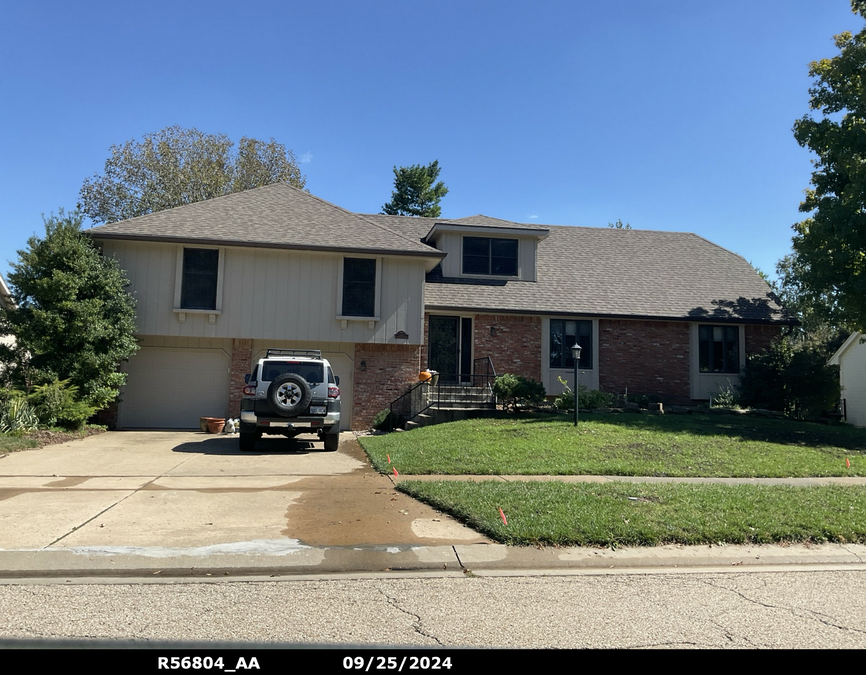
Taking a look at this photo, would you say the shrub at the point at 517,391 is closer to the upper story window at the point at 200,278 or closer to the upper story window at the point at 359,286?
the upper story window at the point at 359,286

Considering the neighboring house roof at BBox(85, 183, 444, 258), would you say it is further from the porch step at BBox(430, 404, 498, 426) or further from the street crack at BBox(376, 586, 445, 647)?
the street crack at BBox(376, 586, 445, 647)

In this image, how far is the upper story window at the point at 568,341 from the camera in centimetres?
1981

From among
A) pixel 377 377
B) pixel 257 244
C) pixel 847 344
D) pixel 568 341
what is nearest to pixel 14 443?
pixel 257 244

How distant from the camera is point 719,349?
68.1 feet

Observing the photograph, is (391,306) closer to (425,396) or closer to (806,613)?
(425,396)

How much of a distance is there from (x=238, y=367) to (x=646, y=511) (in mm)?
13374

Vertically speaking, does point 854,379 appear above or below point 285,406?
above

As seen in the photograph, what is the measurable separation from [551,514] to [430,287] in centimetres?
1379

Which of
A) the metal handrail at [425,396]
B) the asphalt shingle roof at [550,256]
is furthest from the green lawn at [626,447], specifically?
the asphalt shingle roof at [550,256]

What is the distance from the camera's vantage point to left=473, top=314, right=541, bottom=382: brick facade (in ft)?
64.0

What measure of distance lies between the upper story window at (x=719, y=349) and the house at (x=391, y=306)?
49 mm

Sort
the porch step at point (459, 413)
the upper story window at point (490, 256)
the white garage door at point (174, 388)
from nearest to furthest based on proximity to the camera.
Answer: the porch step at point (459, 413), the white garage door at point (174, 388), the upper story window at point (490, 256)

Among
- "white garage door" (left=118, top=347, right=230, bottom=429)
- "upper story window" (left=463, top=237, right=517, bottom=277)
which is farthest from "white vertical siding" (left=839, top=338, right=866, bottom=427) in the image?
"white garage door" (left=118, top=347, right=230, bottom=429)

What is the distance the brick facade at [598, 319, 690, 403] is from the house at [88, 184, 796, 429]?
1.7 inches
